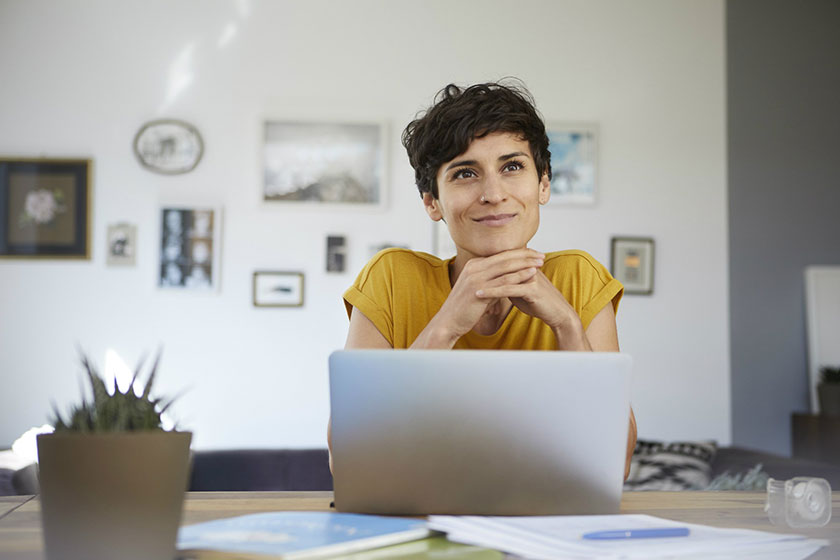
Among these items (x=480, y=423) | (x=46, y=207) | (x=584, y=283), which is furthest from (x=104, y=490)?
(x=46, y=207)

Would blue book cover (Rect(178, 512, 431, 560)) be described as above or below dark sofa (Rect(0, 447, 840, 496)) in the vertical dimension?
above

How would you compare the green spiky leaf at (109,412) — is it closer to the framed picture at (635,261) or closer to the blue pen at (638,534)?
the blue pen at (638,534)

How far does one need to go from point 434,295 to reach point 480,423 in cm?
87

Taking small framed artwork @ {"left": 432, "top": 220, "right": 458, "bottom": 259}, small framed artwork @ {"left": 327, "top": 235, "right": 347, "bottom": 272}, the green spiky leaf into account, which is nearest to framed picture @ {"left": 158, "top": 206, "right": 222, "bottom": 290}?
small framed artwork @ {"left": 327, "top": 235, "right": 347, "bottom": 272}

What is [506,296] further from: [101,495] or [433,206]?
[101,495]

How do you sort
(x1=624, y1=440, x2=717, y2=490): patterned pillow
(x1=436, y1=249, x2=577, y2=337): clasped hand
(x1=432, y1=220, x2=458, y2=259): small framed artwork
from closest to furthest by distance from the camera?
(x1=436, y1=249, x2=577, y2=337): clasped hand → (x1=624, y1=440, x2=717, y2=490): patterned pillow → (x1=432, y1=220, x2=458, y2=259): small framed artwork

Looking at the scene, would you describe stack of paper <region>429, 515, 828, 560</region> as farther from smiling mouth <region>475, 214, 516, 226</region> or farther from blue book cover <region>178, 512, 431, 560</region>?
smiling mouth <region>475, 214, 516, 226</region>

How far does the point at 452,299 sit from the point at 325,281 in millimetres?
2568

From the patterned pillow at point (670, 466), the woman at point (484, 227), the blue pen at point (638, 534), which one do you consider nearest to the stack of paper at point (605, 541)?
the blue pen at point (638, 534)

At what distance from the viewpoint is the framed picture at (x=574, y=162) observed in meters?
3.96

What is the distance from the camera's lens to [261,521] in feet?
2.47

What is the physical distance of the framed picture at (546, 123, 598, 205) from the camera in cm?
396

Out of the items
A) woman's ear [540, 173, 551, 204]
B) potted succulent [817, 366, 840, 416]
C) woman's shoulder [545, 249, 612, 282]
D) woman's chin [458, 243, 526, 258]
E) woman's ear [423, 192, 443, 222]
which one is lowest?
potted succulent [817, 366, 840, 416]

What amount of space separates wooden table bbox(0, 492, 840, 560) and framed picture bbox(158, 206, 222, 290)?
281cm
